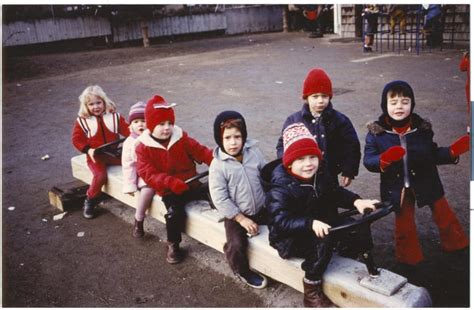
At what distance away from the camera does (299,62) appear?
32.1ft

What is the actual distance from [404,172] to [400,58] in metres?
7.51

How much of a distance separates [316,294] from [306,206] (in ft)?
1.32

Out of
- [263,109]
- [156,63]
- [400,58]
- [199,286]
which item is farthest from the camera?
[156,63]

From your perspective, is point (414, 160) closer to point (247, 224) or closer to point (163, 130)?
point (247, 224)

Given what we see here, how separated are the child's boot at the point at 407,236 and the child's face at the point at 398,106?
47 cm

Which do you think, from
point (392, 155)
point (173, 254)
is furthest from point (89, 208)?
point (392, 155)

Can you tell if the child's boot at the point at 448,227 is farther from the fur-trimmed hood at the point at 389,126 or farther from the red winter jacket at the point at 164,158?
the red winter jacket at the point at 164,158

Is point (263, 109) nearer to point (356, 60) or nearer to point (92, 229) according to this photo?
point (92, 229)

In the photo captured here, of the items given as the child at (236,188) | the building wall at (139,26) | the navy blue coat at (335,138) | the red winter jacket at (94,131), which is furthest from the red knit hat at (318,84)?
the building wall at (139,26)

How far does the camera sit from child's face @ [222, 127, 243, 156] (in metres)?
2.35

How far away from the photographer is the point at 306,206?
6.75ft

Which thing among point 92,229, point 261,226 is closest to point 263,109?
point 92,229

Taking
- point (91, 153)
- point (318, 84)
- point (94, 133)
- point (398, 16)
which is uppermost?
point (398, 16)

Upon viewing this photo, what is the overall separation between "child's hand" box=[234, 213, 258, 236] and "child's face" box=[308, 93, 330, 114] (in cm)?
76
